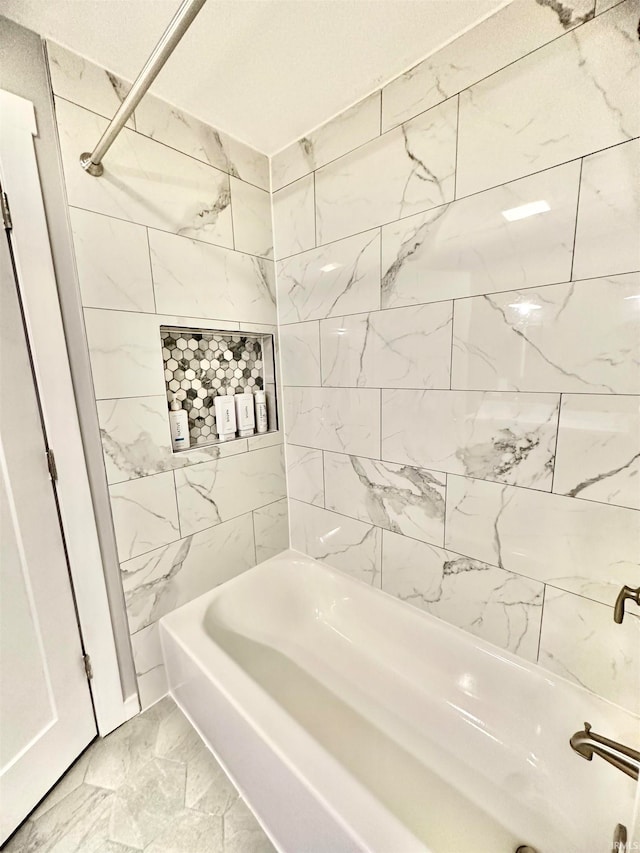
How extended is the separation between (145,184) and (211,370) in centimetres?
73

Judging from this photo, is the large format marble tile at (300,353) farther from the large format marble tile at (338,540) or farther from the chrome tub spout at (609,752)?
the chrome tub spout at (609,752)

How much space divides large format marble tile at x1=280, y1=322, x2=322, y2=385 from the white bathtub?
1.00 m

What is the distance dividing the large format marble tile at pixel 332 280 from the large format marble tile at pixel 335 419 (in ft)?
1.16

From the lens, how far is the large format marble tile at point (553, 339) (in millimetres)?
905

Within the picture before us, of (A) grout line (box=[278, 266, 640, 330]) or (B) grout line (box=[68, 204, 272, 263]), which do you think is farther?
(B) grout line (box=[68, 204, 272, 263])

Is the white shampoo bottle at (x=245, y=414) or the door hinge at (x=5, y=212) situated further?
the white shampoo bottle at (x=245, y=414)

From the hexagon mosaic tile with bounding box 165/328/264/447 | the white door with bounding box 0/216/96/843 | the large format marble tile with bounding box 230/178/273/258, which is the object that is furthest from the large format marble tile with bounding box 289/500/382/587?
the large format marble tile with bounding box 230/178/273/258

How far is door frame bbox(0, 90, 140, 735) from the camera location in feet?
3.27

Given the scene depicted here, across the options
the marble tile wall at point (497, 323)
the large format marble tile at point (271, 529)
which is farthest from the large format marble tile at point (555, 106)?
the large format marble tile at point (271, 529)

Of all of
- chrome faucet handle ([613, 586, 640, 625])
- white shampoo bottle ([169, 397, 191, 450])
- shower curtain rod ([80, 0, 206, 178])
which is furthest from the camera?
white shampoo bottle ([169, 397, 191, 450])

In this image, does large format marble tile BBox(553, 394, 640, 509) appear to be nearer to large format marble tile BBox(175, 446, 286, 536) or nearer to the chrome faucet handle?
the chrome faucet handle

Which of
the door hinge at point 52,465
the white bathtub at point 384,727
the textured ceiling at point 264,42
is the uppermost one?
the textured ceiling at point 264,42

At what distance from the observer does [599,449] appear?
97 cm

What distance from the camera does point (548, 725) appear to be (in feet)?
3.61
